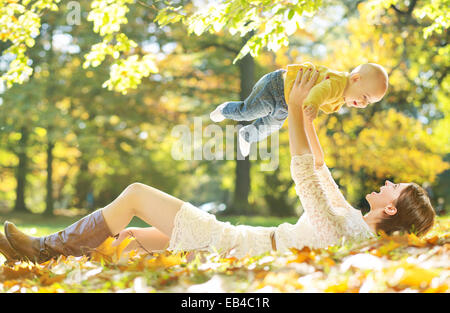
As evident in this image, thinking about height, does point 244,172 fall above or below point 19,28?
below

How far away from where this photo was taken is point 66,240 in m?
2.89

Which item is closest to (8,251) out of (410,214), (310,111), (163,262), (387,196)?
(163,262)

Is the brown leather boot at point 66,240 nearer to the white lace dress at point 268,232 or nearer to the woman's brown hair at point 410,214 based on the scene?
the white lace dress at point 268,232

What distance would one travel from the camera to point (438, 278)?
2010 mm

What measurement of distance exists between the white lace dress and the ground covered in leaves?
0.33 ft

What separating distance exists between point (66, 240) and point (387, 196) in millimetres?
1969

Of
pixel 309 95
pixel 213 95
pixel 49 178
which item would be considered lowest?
pixel 309 95

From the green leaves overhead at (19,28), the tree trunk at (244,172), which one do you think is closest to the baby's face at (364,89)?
the green leaves overhead at (19,28)

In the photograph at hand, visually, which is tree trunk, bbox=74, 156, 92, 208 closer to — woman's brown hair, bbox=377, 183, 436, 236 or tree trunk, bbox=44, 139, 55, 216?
tree trunk, bbox=44, 139, 55, 216

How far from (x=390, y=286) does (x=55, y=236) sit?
194cm

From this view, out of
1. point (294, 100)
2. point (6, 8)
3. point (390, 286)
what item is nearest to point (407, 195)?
point (294, 100)

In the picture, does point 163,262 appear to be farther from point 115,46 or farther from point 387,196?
point 115,46

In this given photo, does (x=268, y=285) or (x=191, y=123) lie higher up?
(x=191, y=123)

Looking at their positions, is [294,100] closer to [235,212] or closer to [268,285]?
[268,285]
